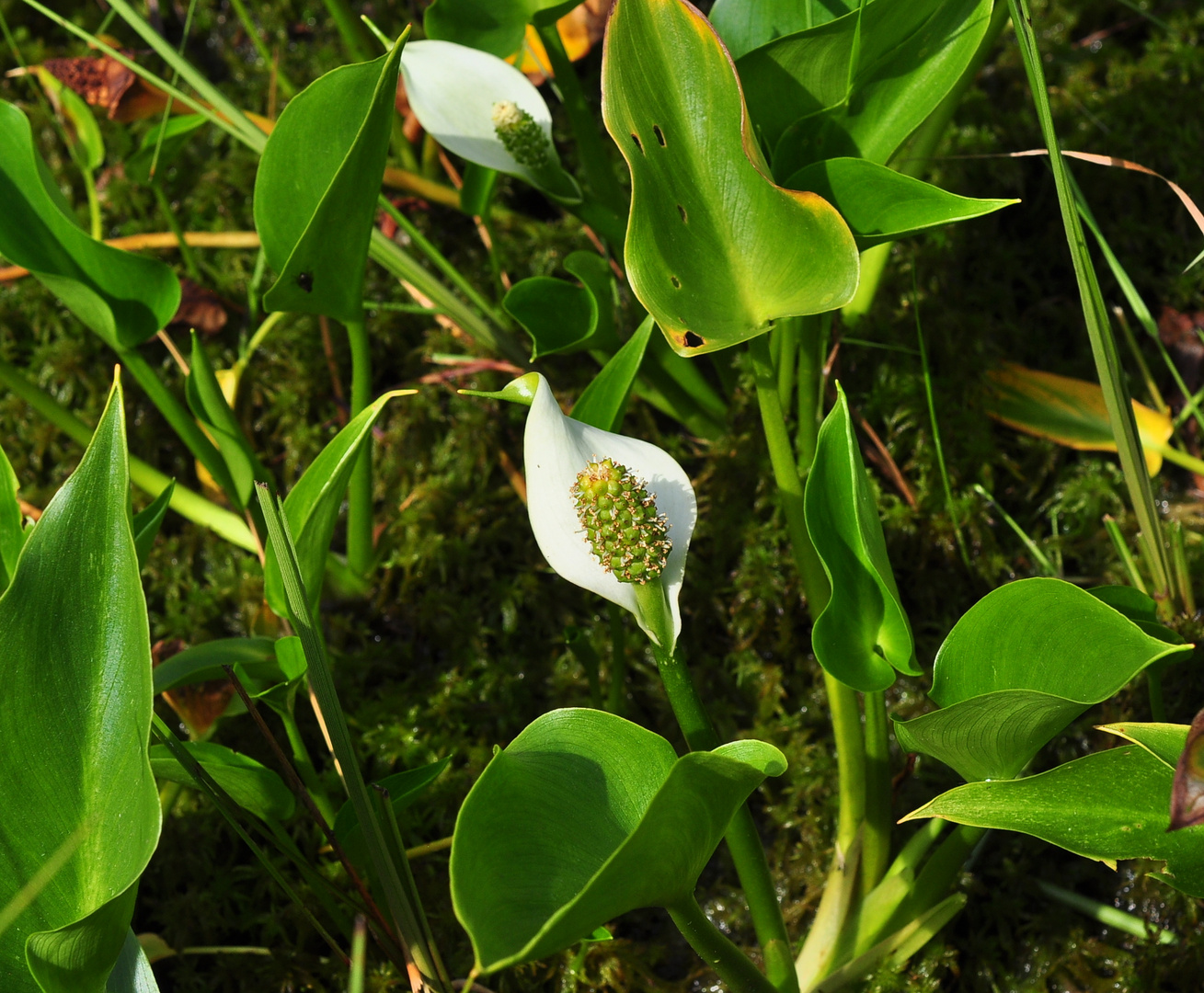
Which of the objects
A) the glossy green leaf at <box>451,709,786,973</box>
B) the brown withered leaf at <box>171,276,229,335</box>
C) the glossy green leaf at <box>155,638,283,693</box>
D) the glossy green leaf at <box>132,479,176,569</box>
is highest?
the brown withered leaf at <box>171,276,229,335</box>

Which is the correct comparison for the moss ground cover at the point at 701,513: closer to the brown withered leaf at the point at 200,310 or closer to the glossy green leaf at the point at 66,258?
the brown withered leaf at the point at 200,310

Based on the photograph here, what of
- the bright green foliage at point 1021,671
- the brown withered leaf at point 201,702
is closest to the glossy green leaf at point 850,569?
the bright green foliage at point 1021,671

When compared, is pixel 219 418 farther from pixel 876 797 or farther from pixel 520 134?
pixel 876 797

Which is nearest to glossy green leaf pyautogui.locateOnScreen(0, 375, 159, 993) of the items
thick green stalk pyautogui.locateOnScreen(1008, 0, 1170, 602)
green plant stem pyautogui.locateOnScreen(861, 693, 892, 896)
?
green plant stem pyautogui.locateOnScreen(861, 693, 892, 896)

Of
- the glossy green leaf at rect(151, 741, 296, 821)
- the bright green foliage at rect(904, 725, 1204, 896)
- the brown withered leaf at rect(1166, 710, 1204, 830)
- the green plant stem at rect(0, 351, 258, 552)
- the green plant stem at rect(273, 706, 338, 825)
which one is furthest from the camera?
the green plant stem at rect(0, 351, 258, 552)

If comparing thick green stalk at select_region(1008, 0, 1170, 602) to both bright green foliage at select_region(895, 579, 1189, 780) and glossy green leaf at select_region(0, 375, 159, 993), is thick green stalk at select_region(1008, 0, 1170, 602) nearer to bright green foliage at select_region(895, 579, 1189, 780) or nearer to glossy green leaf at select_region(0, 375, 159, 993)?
bright green foliage at select_region(895, 579, 1189, 780)

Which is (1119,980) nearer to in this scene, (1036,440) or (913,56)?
(1036,440)

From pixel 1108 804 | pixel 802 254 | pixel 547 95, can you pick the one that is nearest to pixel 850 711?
pixel 1108 804
